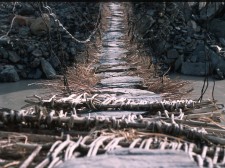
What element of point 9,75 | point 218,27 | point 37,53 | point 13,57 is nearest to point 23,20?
point 13,57

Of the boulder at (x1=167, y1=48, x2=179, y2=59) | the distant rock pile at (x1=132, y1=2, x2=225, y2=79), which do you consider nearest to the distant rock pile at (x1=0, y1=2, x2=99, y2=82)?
the distant rock pile at (x1=132, y1=2, x2=225, y2=79)

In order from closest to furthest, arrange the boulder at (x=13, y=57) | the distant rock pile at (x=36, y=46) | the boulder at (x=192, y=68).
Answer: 1. the boulder at (x=192, y=68)
2. the distant rock pile at (x=36, y=46)
3. the boulder at (x=13, y=57)

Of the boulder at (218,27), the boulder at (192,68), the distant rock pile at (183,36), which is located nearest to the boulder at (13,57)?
the distant rock pile at (183,36)

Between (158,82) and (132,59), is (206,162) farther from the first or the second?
(132,59)

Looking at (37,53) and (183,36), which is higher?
(183,36)

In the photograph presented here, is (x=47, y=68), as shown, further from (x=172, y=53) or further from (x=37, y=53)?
(x=172, y=53)

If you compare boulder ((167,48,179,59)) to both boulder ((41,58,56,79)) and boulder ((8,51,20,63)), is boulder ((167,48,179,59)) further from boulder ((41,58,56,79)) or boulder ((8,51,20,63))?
boulder ((8,51,20,63))

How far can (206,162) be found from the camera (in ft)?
3.73

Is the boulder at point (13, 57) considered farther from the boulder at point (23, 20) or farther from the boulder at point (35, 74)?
the boulder at point (23, 20)

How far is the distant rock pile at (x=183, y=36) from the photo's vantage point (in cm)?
772

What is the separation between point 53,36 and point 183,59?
2.67 meters

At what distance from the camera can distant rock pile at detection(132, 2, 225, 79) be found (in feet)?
25.3

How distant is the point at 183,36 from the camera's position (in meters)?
8.66

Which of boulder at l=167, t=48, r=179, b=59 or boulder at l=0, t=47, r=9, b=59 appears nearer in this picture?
boulder at l=167, t=48, r=179, b=59
